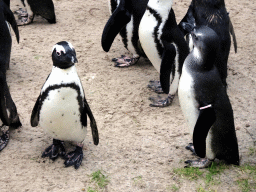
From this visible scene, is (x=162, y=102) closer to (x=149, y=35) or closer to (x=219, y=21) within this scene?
(x=149, y=35)

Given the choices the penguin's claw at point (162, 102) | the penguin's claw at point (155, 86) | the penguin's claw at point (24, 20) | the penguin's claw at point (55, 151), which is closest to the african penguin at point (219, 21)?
the penguin's claw at point (162, 102)

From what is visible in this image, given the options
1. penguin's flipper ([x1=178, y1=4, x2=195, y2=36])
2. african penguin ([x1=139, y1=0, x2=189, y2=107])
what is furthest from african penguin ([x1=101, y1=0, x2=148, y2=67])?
penguin's flipper ([x1=178, y1=4, x2=195, y2=36])

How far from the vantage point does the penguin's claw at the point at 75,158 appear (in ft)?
10.1

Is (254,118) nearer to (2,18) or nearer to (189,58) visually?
(189,58)

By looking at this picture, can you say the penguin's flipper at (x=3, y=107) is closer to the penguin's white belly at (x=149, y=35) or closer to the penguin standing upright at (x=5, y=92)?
the penguin standing upright at (x=5, y=92)

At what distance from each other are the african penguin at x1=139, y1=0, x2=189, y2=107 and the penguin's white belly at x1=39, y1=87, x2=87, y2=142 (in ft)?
3.78

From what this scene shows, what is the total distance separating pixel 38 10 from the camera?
210 inches

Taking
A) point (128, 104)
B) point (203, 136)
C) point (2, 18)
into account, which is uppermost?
point (2, 18)

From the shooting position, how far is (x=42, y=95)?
2.91 m

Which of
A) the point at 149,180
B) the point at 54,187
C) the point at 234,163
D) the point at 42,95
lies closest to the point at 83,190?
the point at 54,187

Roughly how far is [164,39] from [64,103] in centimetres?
139

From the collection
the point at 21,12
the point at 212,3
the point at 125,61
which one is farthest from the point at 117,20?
the point at 21,12

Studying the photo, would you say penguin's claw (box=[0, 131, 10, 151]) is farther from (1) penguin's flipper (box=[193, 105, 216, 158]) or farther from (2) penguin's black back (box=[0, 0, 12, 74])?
(1) penguin's flipper (box=[193, 105, 216, 158])

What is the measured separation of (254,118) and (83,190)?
1.84m
